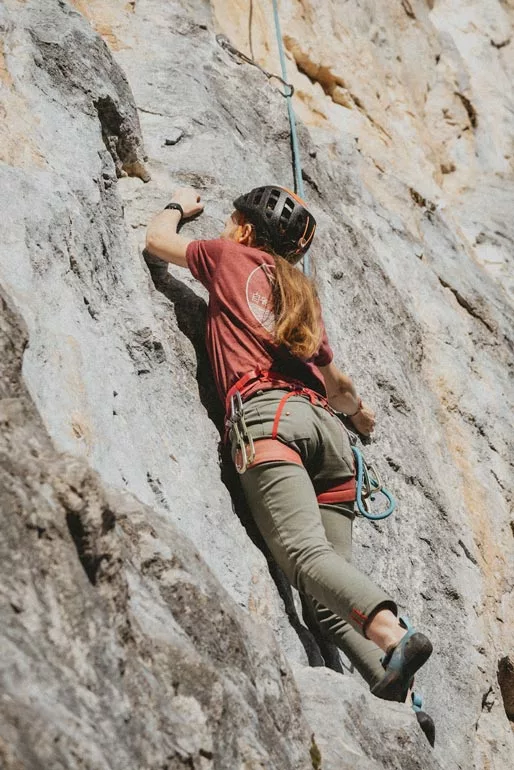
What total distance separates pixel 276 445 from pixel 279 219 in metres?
1.53

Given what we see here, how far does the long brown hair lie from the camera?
201 inches

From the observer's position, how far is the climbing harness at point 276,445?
478 cm

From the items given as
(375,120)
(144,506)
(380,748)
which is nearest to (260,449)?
(144,506)

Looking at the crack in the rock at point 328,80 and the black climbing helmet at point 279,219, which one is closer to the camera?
the black climbing helmet at point 279,219

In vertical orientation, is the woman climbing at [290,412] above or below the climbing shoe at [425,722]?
above

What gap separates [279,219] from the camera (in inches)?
222

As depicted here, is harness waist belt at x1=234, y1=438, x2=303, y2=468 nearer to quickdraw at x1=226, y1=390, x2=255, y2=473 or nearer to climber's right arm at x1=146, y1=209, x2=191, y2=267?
quickdraw at x1=226, y1=390, x2=255, y2=473

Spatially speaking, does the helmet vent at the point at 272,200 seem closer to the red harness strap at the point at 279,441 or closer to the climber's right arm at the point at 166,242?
the climber's right arm at the point at 166,242

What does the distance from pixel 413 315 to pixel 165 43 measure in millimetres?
3049

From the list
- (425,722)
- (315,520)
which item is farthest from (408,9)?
(425,722)

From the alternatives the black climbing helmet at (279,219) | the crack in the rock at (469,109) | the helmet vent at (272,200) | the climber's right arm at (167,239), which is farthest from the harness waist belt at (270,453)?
the crack in the rock at (469,109)

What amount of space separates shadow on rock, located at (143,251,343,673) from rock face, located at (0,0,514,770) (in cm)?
2

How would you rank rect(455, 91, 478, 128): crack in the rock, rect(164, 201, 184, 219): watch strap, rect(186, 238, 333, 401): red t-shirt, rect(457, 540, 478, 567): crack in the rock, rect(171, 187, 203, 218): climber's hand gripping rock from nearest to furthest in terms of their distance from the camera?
1. rect(186, 238, 333, 401): red t-shirt
2. rect(164, 201, 184, 219): watch strap
3. rect(171, 187, 203, 218): climber's hand gripping rock
4. rect(457, 540, 478, 567): crack in the rock
5. rect(455, 91, 478, 128): crack in the rock

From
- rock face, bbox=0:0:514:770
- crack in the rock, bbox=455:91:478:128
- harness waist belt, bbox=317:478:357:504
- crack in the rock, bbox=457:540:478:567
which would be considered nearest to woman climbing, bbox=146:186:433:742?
harness waist belt, bbox=317:478:357:504
